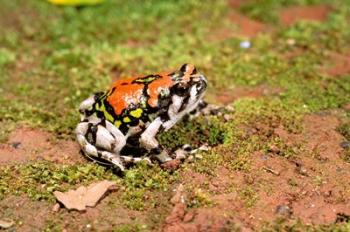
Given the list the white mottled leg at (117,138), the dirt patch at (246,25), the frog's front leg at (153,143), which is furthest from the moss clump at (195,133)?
the dirt patch at (246,25)

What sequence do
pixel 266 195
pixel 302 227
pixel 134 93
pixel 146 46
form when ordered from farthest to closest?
pixel 146 46
pixel 134 93
pixel 266 195
pixel 302 227

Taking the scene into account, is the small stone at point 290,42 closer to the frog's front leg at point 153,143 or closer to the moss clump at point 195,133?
the moss clump at point 195,133

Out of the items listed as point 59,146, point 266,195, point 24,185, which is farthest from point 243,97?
point 24,185

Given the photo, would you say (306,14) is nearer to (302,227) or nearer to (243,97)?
(243,97)

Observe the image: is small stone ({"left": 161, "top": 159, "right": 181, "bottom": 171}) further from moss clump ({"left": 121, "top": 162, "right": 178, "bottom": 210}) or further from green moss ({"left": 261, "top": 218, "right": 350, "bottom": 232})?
green moss ({"left": 261, "top": 218, "right": 350, "bottom": 232})

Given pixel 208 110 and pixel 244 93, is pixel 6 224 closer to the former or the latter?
pixel 208 110

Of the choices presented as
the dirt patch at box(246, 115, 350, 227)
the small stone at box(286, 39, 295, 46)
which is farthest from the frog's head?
the small stone at box(286, 39, 295, 46)
